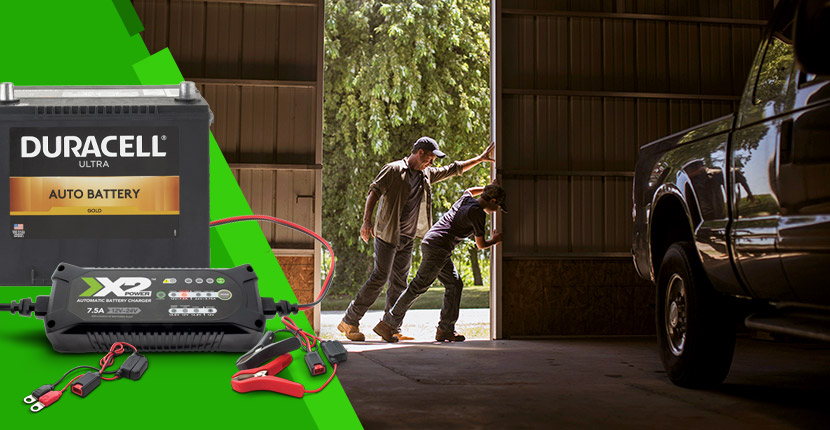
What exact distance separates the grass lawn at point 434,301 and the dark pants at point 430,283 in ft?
29.5

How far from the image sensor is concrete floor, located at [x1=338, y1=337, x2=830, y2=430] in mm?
3094

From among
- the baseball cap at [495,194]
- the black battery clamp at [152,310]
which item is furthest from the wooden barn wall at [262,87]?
the black battery clamp at [152,310]

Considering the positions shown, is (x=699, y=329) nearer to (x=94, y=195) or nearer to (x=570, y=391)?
(x=570, y=391)

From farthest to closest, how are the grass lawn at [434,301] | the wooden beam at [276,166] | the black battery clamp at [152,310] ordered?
the grass lawn at [434,301], the wooden beam at [276,166], the black battery clamp at [152,310]

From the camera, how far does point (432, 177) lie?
7844mm

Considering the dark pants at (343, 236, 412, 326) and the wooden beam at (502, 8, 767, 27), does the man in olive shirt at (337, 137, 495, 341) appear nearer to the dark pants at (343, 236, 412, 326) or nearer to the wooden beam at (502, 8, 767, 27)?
the dark pants at (343, 236, 412, 326)

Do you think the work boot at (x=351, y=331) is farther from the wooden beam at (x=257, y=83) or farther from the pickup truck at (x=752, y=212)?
the pickup truck at (x=752, y=212)

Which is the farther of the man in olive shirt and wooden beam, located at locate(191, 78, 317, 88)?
wooden beam, located at locate(191, 78, 317, 88)

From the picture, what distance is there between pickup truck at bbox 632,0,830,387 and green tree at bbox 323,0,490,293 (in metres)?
11.6

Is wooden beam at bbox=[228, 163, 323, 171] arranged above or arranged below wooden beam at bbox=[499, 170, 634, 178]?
above

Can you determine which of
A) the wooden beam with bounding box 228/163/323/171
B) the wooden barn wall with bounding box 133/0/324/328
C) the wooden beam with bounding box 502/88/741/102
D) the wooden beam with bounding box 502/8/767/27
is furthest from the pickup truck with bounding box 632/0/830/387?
the wooden barn wall with bounding box 133/0/324/328

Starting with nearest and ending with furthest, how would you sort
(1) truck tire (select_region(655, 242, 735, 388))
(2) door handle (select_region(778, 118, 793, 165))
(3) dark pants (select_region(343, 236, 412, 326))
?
(2) door handle (select_region(778, 118, 793, 165)) < (1) truck tire (select_region(655, 242, 735, 388)) < (3) dark pants (select_region(343, 236, 412, 326))

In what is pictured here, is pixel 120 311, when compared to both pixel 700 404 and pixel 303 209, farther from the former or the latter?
pixel 303 209

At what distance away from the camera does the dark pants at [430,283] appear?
23.2 ft
